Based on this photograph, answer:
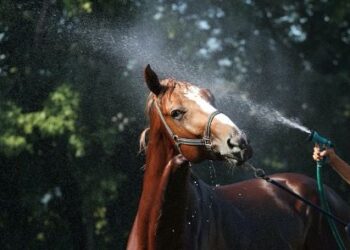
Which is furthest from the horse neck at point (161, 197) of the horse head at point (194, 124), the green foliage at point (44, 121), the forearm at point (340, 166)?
the green foliage at point (44, 121)

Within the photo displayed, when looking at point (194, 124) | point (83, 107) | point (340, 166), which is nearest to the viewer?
point (194, 124)

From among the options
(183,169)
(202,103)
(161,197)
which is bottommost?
(161,197)

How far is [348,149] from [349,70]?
7.04 ft

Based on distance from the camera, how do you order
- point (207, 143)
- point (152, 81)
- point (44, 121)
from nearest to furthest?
point (207, 143) < point (152, 81) < point (44, 121)

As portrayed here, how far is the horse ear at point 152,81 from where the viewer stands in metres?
6.07

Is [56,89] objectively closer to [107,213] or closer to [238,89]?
[107,213]

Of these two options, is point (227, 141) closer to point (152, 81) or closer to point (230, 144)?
point (230, 144)

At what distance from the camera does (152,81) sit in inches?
242

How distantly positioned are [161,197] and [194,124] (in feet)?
1.79

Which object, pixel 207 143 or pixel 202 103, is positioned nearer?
pixel 207 143

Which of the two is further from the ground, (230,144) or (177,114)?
(230,144)

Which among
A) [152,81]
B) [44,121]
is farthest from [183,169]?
[44,121]

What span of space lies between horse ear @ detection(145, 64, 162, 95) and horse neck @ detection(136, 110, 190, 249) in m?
0.28

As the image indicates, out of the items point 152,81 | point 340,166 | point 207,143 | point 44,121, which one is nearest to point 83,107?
point 44,121
